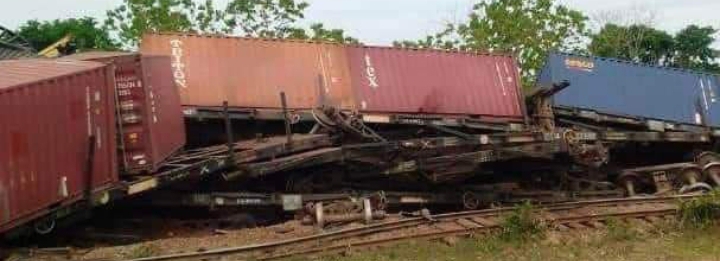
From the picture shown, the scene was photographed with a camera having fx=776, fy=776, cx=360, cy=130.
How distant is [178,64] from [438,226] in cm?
571

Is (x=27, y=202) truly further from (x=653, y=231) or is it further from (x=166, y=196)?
(x=653, y=231)

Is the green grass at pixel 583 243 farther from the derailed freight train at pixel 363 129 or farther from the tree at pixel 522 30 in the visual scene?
the tree at pixel 522 30

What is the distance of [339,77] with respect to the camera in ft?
52.0

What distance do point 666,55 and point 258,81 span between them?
3810cm

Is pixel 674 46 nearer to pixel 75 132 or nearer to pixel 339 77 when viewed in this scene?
pixel 339 77

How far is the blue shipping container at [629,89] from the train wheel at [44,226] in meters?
11.8

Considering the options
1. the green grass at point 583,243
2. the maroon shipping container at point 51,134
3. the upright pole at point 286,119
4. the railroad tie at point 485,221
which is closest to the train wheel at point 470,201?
the railroad tie at point 485,221

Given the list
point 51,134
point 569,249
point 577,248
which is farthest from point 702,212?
point 51,134

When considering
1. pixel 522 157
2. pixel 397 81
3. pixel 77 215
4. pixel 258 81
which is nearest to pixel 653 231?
pixel 522 157

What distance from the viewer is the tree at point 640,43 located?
146 ft

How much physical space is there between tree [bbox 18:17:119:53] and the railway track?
2839 cm

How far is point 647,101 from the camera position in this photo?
19.2 metres

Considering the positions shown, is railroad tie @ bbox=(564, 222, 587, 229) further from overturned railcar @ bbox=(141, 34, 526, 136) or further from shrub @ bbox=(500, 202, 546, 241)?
overturned railcar @ bbox=(141, 34, 526, 136)

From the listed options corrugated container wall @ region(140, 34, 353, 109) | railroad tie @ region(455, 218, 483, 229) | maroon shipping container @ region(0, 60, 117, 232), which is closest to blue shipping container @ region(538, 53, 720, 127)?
railroad tie @ region(455, 218, 483, 229)
